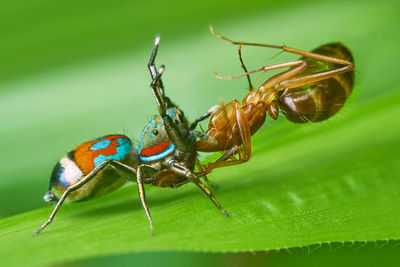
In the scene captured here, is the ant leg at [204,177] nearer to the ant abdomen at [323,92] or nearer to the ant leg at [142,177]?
the ant leg at [142,177]

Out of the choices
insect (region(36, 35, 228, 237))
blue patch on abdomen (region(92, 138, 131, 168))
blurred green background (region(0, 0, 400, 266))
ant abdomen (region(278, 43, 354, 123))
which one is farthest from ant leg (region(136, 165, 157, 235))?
ant abdomen (region(278, 43, 354, 123))

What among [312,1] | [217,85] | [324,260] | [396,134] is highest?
[312,1]

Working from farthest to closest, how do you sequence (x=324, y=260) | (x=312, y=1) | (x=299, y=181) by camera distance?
1. (x=312, y=1)
2. (x=324, y=260)
3. (x=299, y=181)

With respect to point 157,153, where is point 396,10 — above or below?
above

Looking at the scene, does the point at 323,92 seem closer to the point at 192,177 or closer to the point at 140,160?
the point at 192,177

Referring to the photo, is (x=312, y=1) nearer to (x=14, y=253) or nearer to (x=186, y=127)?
(x=186, y=127)

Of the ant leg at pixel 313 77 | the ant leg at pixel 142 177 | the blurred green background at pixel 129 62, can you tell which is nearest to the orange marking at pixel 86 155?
the ant leg at pixel 142 177

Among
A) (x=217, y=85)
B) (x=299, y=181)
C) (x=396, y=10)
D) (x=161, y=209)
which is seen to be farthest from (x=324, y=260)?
(x=396, y=10)
